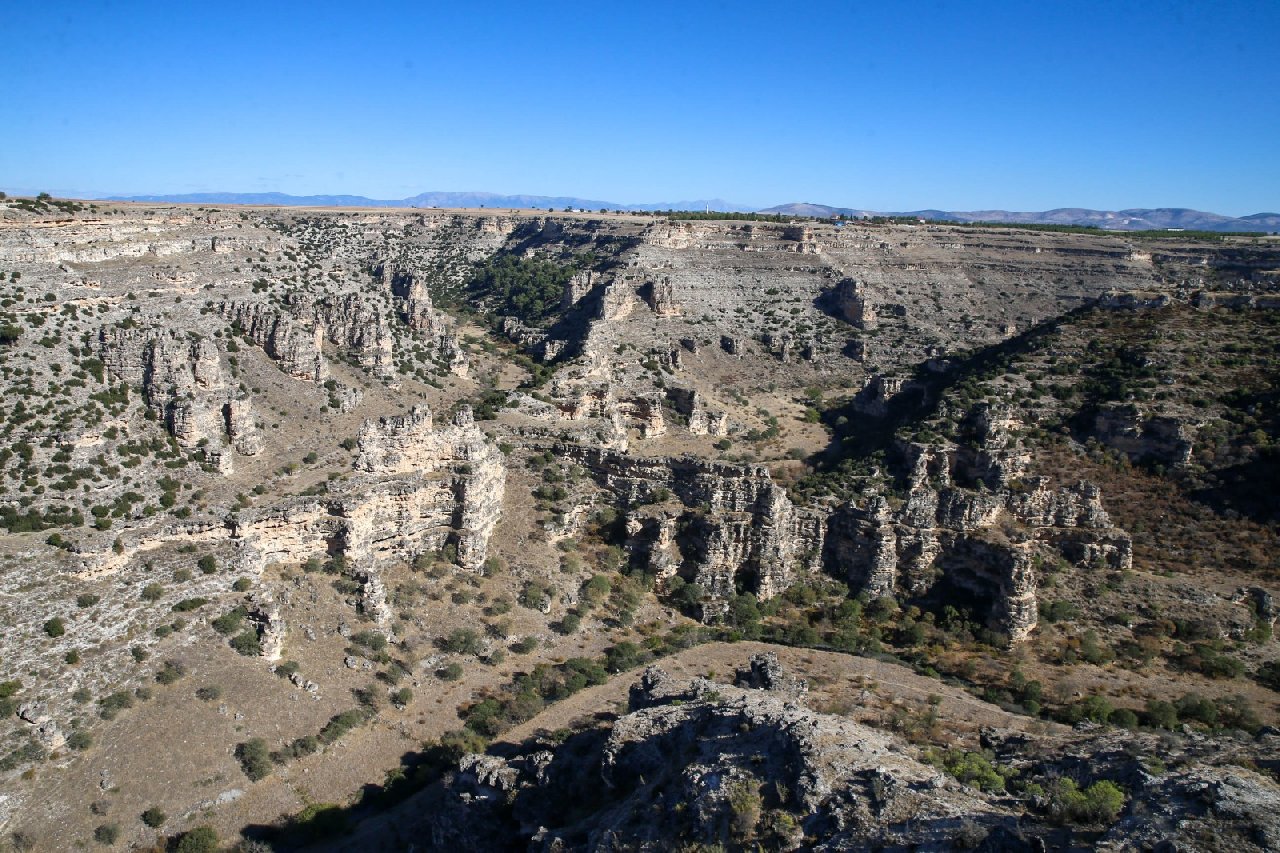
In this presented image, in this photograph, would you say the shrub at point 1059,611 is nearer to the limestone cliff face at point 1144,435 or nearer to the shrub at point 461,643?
the limestone cliff face at point 1144,435

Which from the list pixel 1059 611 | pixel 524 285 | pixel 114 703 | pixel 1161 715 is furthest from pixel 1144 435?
pixel 524 285

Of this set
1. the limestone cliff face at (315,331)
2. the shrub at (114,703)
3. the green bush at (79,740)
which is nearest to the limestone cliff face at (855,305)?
the limestone cliff face at (315,331)

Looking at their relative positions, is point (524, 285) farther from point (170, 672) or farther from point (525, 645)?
point (170, 672)

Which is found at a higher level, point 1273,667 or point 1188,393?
point 1188,393

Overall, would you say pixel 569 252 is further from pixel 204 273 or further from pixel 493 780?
pixel 493 780

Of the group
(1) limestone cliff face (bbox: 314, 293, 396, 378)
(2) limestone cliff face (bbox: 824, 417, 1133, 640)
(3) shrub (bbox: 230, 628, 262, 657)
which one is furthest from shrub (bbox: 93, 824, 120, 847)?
(2) limestone cliff face (bbox: 824, 417, 1133, 640)

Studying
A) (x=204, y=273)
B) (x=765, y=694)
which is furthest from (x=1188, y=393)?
(x=204, y=273)

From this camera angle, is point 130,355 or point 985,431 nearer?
point 130,355
